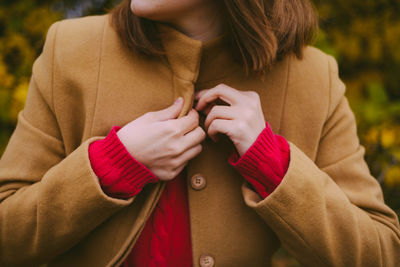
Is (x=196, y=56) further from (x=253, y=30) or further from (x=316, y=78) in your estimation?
(x=316, y=78)

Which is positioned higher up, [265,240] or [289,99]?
[289,99]

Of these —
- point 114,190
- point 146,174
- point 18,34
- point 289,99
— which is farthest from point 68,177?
point 18,34

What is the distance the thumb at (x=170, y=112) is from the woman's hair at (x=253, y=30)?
21 centimetres

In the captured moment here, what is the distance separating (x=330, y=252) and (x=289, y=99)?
601mm

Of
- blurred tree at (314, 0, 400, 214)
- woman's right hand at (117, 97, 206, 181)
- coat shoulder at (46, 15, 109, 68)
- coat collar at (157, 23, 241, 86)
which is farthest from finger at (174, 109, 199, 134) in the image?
blurred tree at (314, 0, 400, 214)

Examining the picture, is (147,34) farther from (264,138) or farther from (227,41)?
(264,138)

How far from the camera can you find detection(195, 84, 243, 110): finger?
1361 mm

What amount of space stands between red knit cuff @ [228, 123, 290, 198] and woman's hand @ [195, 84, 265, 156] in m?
0.03

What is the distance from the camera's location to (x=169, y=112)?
134 cm

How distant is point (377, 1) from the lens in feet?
9.37

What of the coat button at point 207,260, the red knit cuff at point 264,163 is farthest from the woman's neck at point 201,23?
the coat button at point 207,260

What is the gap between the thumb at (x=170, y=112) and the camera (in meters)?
1.32

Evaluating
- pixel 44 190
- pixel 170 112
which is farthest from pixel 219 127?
pixel 44 190

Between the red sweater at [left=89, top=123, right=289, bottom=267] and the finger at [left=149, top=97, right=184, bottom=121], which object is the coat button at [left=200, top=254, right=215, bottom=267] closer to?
the red sweater at [left=89, top=123, right=289, bottom=267]
